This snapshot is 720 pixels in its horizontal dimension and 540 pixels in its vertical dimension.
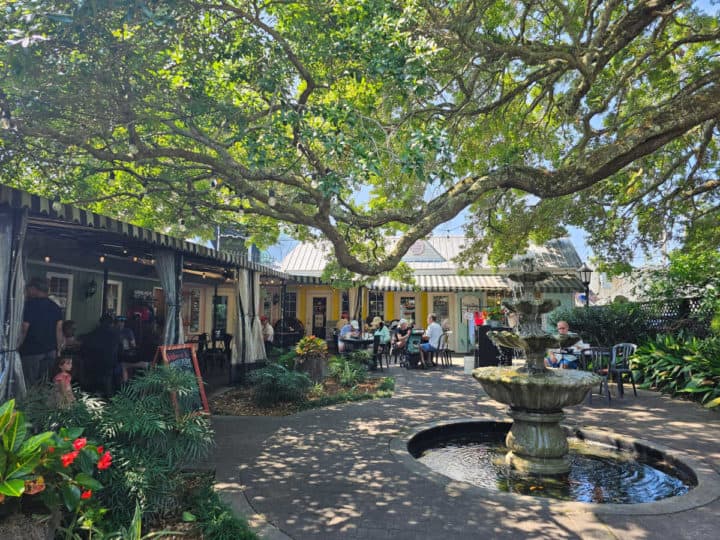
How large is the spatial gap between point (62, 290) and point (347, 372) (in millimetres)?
6508

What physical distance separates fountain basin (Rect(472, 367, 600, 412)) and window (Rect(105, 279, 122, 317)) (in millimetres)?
10336

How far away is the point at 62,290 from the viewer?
1002 cm

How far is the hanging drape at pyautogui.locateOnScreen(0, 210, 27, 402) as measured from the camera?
4586mm

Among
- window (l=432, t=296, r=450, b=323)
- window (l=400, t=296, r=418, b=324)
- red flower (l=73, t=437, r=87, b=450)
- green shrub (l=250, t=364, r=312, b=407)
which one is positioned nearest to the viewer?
red flower (l=73, t=437, r=87, b=450)

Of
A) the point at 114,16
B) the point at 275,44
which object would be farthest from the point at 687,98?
the point at 114,16

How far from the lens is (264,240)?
41.5 ft

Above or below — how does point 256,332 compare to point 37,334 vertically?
below

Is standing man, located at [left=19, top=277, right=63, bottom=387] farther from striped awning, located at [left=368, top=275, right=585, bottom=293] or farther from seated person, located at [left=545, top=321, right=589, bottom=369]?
striped awning, located at [left=368, top=275, right=585, bottom=293]

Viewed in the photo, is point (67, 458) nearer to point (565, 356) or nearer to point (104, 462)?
point (104, 462)

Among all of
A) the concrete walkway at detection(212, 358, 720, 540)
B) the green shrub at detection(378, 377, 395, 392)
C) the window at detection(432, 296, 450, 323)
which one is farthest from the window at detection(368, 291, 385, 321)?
the concrete walkway at detection(212, 358, 720, 540)

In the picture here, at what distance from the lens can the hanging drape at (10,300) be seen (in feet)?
15.0

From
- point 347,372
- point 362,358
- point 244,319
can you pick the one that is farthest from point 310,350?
point 362,358

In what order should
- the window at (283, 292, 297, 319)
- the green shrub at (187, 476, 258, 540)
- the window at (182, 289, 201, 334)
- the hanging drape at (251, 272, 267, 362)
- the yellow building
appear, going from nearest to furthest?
the green shrub at (187, 476, 258, 540) < the hanging drape at (251, 272, 267, 362) < the window at (182, 289, 201, 334) < the yellow building < the window at (283, 292, 297, 319)

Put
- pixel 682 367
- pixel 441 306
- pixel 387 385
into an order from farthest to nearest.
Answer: pixel 441 306
pixel 387 385
pixel 682 367
